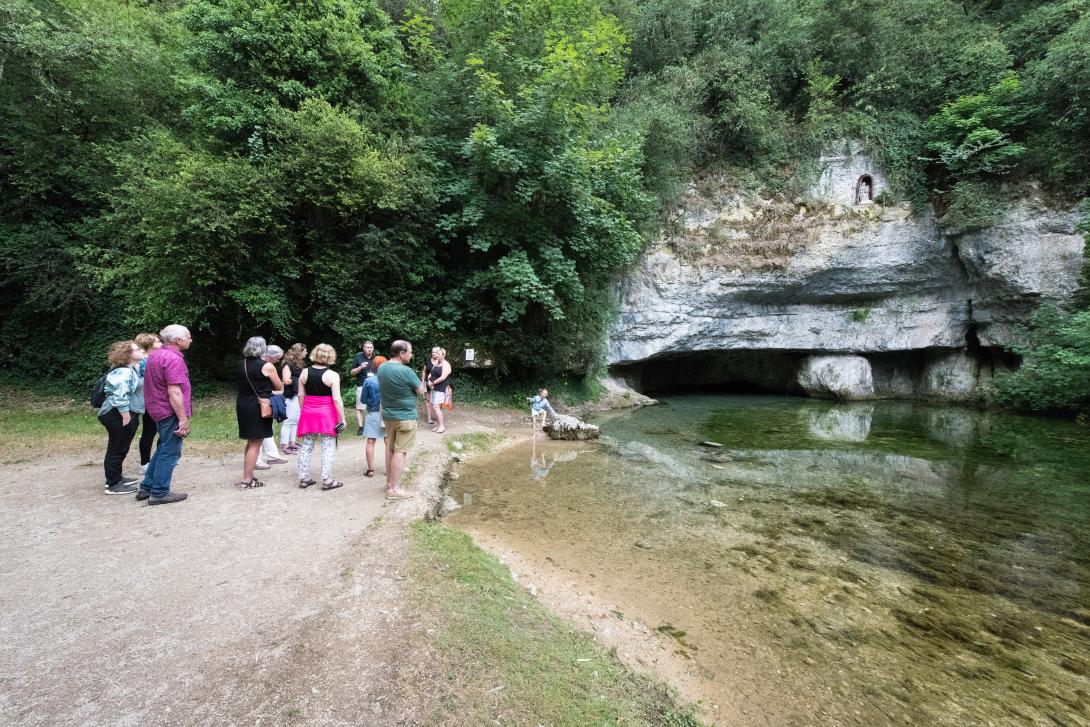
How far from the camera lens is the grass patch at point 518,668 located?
2.17 m

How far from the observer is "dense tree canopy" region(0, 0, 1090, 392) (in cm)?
1058

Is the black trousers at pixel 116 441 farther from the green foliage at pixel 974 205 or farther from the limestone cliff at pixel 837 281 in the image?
the green foliage at pixel 974 205

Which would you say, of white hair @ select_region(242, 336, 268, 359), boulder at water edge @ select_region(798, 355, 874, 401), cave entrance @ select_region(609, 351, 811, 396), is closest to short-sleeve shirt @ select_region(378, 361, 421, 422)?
white hair @ select_region(242, 336, 268, 359)

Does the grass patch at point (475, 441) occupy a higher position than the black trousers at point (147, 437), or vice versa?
the black trousers at point (147, 437)

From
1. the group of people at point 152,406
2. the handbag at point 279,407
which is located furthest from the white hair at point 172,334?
the handbag at point 279,407

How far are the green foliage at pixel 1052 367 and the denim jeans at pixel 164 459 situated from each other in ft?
67.8

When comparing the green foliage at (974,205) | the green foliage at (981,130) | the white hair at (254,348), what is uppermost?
the green foliage at (981,130)

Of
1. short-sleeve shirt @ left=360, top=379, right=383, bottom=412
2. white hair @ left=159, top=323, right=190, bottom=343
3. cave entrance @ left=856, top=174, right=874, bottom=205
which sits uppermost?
cave entrance @ left=856, top=174, right=874, bottom=205

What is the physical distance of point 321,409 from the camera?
16.9ft

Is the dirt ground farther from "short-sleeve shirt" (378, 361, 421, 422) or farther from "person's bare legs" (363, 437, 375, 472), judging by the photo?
"short-sleeve shirt" (378, 361, 421, 422)

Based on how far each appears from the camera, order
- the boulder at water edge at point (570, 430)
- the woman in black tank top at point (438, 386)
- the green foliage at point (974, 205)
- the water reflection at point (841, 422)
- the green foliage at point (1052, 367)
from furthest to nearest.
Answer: the green foliage at point (974, 205) → the green foliage at point (1052, 367) → the water reflection at point (841, 422) → the boulder at water edge at point (570, 430) → the woman in black tank top at point (438, 386)

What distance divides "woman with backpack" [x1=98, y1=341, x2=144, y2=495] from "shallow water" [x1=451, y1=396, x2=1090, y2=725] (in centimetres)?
384

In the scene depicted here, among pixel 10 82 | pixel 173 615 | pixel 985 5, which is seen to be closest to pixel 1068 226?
pixel 985 5

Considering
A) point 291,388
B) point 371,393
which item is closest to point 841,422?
point 371,393
